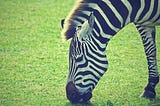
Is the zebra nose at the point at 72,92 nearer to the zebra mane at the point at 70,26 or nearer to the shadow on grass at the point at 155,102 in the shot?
the zebra mane at the point at 70,26

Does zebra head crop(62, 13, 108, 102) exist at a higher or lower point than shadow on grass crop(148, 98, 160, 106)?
higher

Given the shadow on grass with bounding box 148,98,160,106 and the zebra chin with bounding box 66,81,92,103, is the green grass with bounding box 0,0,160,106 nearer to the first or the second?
the shadow on grass with bounding box 148,98,160,106

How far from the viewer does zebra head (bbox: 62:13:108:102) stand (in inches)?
180

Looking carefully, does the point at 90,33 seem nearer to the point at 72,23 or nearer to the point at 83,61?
the point at 72,23

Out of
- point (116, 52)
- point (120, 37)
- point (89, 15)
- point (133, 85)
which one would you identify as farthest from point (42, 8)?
point (89, 15)

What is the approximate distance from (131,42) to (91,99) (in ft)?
10.1

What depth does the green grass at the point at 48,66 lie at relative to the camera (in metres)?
5.30

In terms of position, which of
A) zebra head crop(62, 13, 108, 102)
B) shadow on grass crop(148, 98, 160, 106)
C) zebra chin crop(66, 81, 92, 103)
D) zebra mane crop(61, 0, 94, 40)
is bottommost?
shadow on grass crop(148, 98, 160, 106)

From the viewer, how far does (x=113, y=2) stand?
4.73 meters

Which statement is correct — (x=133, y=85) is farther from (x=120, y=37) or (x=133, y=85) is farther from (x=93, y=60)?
(x=120, y=37)

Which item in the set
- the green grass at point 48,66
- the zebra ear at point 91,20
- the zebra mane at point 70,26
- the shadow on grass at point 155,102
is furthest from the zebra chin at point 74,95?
the shadow on grass at point 155,102

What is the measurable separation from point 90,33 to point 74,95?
82 cm

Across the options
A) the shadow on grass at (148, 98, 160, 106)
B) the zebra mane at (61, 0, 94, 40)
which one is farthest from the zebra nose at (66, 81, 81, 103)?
the shadow on grass at (148, 98, 160, 106)

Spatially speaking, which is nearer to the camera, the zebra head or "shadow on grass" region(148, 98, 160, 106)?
the zebra head
